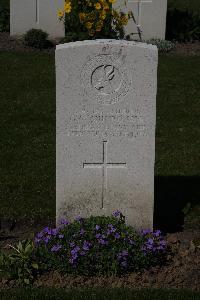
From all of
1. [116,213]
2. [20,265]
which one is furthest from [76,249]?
[116,213]

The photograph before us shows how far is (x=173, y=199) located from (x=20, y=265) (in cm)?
237

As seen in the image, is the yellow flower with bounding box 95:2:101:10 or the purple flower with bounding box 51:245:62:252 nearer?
the purple flower with bounding box 51:245:62:252

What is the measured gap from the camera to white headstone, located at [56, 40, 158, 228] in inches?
256

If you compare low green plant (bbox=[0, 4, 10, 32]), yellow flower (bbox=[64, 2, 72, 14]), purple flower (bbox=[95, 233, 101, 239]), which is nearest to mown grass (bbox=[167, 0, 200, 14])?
low green plant (bbox=[0, 4, 10, 32])

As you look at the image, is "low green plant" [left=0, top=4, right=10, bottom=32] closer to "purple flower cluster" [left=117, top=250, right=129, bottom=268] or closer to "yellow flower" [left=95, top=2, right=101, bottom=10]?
"yellow flower" [left=95, top=2, right=101, bottom=10]

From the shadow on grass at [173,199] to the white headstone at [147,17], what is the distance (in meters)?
8.26

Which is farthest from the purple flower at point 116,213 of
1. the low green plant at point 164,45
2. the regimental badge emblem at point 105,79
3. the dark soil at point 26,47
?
the low green plant at point 164,45

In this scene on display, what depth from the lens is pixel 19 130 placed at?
10.6 m

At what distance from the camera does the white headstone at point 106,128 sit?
6.50m

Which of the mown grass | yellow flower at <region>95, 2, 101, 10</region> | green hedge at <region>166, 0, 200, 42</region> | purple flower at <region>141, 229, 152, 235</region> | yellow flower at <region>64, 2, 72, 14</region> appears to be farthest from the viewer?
the mown grass

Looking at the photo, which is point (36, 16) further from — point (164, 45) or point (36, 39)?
point (164, 45)

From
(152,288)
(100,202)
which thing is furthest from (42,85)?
(152,288)

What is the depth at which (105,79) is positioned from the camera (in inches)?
259

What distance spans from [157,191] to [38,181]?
141 centimetres
